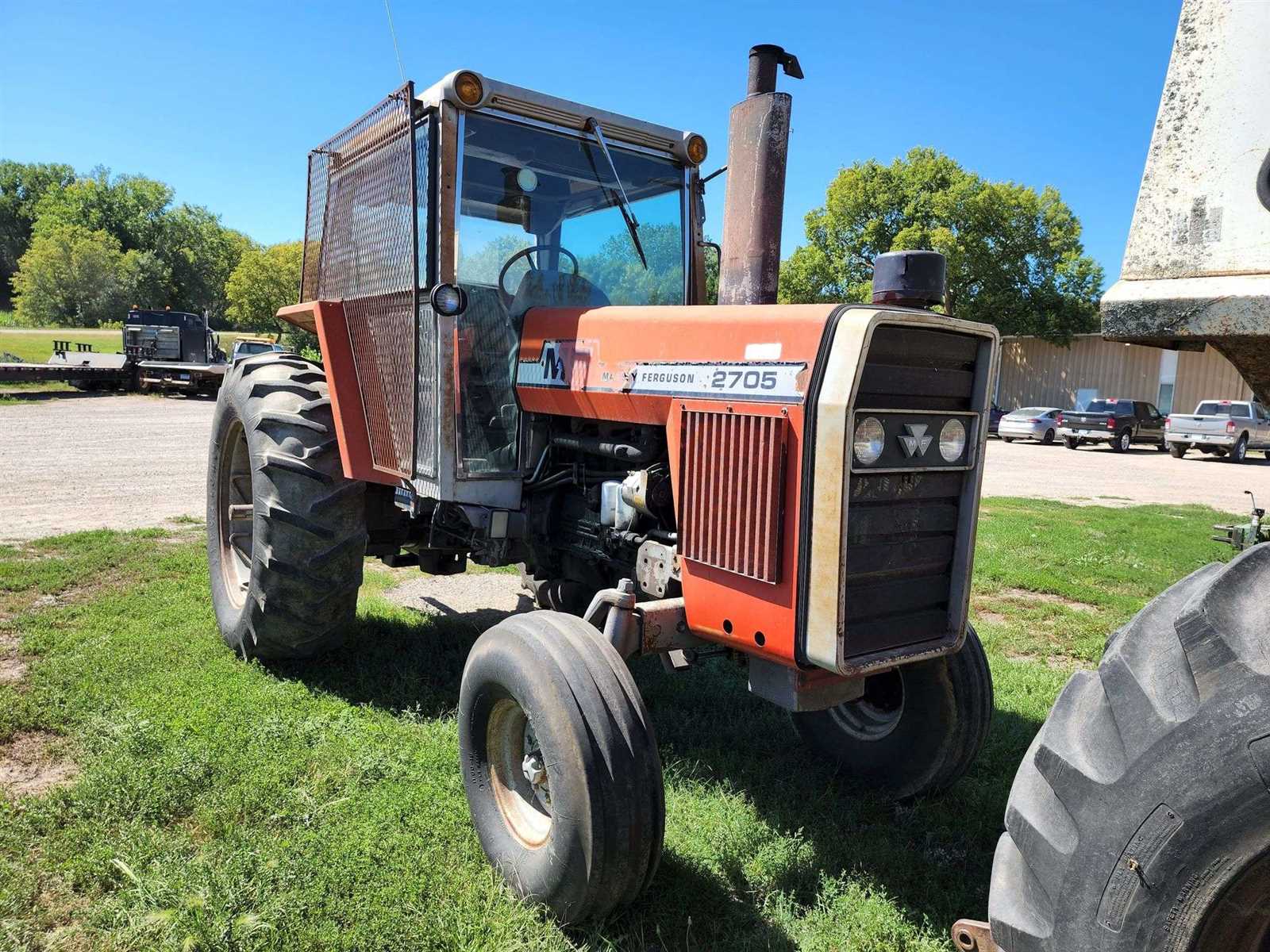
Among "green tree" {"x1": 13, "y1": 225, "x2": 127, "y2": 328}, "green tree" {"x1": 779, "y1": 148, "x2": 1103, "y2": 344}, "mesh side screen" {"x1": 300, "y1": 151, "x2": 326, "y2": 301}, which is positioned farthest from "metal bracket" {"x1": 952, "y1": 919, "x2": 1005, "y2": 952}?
"green tree" {"x1": 13, "y1": 225, "x2": 127, "y2": 328}

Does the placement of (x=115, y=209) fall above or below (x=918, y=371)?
above

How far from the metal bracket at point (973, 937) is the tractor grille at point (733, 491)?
3.20 ft

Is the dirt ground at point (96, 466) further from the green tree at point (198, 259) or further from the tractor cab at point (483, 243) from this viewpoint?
the green tree at point (198, 259)

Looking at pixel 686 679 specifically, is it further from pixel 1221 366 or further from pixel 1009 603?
pixel 1221 366

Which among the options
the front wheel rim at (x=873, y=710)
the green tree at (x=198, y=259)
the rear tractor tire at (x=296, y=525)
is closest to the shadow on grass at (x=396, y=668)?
the rear tractor tire at (x=296, y=525)

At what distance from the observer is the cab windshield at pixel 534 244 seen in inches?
144

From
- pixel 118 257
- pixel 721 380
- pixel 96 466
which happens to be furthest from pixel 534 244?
pixel 118 257

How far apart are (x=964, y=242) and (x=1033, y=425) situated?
331 inches

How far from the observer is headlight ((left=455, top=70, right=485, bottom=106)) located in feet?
11.3

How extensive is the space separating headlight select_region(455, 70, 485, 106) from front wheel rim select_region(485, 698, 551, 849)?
2272mm

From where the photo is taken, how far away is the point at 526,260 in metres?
3.85

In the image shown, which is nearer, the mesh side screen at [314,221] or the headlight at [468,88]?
the headlight at [468,88]

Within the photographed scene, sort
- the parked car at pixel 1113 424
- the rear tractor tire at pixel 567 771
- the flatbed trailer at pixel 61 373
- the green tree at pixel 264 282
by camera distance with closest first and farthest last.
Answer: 1. the rear tractor tire at pixel 567 771
2. the flatbed trailer at pixel 61 373
3. the parked car at pixel 1113 424
4. the green tree at pixel 264 282

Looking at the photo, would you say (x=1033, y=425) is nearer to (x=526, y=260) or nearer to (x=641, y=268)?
(x=641, y=268)
